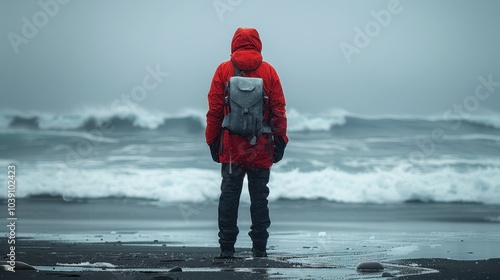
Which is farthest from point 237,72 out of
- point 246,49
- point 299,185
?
point 299,185

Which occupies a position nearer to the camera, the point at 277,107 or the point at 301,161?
the point at 277,107

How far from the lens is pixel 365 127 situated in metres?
23.0

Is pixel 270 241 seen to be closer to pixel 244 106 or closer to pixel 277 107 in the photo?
pixel 277 107

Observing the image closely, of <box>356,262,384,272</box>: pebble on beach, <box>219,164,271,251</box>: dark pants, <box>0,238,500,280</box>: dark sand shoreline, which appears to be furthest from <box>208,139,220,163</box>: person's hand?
<box>356,262,384,272</box>: pebble on beach

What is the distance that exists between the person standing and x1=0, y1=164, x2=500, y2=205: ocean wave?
28.5ft

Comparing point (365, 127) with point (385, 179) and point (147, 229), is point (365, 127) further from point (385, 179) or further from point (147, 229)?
point (147, 229)

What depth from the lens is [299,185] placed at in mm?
17312

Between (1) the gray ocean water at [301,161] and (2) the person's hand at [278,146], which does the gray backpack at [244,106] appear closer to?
(2) the person's hand at [278,146]

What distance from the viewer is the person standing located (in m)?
7.74

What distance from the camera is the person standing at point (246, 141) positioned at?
305 inches

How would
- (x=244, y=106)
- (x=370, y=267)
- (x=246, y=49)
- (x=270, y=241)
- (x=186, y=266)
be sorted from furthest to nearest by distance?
(x=270, y=241) → (x=246, y=49) → (x=244, y=106) → (x=186, y=266) → (x=370, y=267)

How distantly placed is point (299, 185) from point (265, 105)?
962 cm

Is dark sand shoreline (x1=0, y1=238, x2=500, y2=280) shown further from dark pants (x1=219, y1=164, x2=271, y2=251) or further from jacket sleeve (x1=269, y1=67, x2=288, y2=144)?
jacket sleeve (x1=269, y1=67, x2=288, y2=144)

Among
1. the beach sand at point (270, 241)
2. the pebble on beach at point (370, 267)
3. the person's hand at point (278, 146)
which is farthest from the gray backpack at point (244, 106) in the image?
the pebble on beach at point (370, 267)
